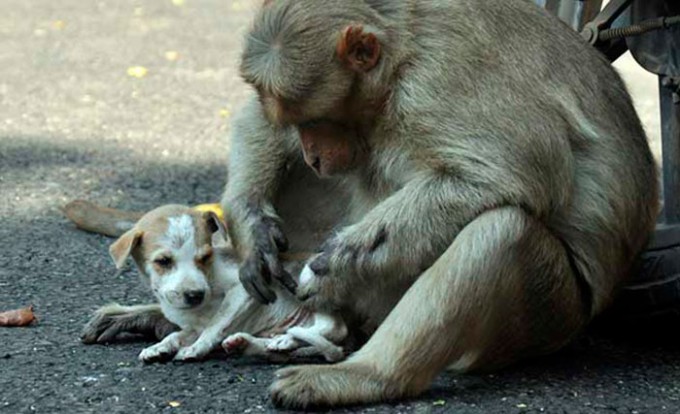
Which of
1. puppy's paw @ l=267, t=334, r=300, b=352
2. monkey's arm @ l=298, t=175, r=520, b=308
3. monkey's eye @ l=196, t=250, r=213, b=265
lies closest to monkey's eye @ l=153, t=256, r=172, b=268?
monkey's eye @ l=196, t=250, r=213, b=265

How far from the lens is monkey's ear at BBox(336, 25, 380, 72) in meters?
5.05

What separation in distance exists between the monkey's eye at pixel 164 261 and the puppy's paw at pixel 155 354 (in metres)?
0.28

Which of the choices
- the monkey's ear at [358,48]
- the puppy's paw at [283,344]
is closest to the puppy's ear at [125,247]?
the puppy's paw at [283,344]

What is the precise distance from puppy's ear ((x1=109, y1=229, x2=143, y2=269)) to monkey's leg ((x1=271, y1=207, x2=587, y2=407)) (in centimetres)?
77

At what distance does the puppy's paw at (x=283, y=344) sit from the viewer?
5352 mm

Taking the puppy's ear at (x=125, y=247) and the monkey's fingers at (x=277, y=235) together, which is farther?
the monkey's fingers at (x=277, y=235)

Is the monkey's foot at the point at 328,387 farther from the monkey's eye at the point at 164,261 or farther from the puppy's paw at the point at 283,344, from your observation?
the monkey's eye at the point at 164,261

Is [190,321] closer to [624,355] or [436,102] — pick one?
[436,102]

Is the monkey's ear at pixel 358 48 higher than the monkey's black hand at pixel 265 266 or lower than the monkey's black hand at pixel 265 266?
higher

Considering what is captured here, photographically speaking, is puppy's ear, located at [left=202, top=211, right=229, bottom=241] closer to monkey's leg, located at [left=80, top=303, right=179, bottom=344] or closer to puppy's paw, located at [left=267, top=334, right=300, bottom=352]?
monkey's leg, located at [left=80, top=303, right=179, bottom=344]

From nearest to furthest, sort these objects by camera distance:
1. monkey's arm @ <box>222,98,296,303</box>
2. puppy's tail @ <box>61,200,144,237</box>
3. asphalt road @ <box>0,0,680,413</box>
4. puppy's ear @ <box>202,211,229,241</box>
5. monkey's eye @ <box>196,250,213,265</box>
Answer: asphalt road @ <box>0,0,680,413</box> < monkey's eye @ <box>196,250,213,265</box> < puppy's ear @ <box>202,211,229,241</box> < monkey's arm @ <box>222,98,296,303</box> < puppy's tail @ <box>61,200,144,237</box>

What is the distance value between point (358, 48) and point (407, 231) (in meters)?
0.62

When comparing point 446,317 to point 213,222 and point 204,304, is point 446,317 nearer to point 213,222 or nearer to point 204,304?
point 204,304

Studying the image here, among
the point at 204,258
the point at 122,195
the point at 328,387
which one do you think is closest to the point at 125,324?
the point at 204,258
